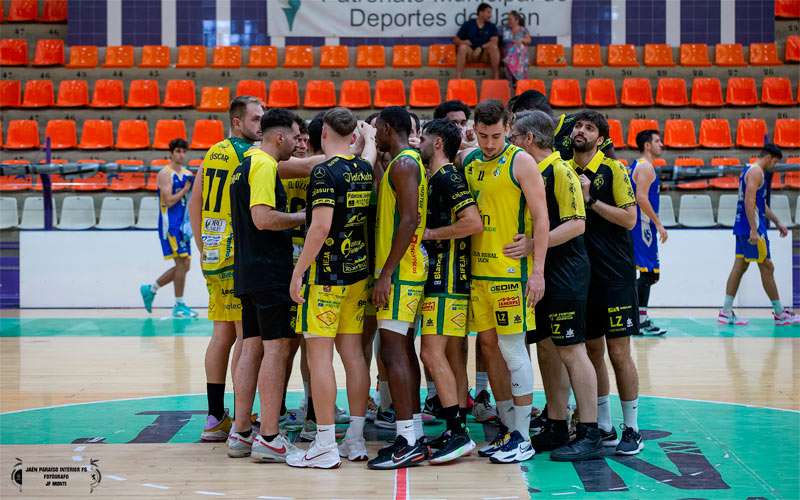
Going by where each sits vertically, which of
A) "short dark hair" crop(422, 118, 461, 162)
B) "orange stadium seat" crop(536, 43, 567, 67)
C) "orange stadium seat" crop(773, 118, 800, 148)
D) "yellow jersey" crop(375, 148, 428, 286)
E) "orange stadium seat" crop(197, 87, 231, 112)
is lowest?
"yellow jersey" crop(375, 148, 428, 286)

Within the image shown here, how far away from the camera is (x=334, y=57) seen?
18062mm

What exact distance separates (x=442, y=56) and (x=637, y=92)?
3.74 m

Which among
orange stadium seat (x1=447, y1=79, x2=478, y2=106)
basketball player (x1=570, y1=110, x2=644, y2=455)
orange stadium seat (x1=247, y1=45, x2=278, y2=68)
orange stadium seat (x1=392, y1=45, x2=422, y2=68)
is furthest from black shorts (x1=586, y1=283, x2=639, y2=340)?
orange stadium seat (x1=247, y1=45, x2=278, y2=68)

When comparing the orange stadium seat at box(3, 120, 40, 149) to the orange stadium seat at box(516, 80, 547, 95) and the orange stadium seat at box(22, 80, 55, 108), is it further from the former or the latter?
the orange stadium seat at box(516, 80, 547, 95)

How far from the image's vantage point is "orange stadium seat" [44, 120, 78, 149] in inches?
647

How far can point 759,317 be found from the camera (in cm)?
1173

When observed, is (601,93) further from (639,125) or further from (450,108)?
(450,108)

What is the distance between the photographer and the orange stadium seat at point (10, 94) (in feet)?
57.0

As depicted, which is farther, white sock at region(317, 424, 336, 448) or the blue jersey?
the blue jersey

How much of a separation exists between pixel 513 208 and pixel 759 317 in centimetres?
754

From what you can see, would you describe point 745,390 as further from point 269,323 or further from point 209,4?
point 209,4

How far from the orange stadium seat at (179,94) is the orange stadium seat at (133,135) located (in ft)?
2.82

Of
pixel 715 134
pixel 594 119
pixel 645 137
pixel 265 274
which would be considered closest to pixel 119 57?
pixel 715 134

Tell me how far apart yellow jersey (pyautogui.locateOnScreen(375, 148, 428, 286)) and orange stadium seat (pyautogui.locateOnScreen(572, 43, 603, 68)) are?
1327 cm
